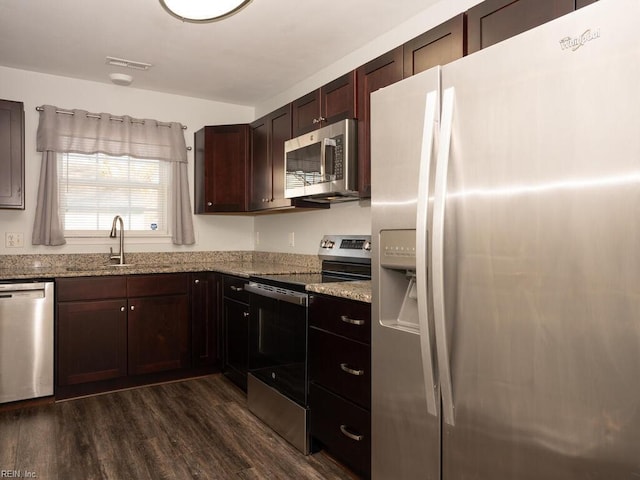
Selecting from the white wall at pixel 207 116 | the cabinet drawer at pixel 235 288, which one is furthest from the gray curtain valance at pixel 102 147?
the cabinet drawer at pixel 235 288

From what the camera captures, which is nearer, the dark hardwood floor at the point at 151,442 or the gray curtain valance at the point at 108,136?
the dark hardwood floor at the point at 151,442

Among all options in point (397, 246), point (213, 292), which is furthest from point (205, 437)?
point (397, 246)

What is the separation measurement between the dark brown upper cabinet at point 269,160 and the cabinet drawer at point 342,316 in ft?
3.96

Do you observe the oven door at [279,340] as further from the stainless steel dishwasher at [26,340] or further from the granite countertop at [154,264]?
the stainless steel dishwasher at [26,340]

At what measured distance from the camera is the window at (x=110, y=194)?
13.0ft

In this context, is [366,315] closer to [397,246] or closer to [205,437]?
[397,246]

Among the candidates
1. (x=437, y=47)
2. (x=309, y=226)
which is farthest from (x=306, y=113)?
(x=437, y=47)

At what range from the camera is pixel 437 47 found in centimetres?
215

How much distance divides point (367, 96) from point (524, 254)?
1633 mm

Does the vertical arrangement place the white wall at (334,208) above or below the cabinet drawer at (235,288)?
above

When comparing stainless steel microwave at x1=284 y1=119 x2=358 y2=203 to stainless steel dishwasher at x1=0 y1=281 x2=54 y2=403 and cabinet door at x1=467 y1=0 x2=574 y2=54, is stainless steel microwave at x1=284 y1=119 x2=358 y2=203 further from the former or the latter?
stainless steel dishwasher at x1=0 y1=281 x2=54 y2=403

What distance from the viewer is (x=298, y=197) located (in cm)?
320

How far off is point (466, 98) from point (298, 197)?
1.85 meters

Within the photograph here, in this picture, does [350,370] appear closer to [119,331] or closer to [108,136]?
[119,331]
